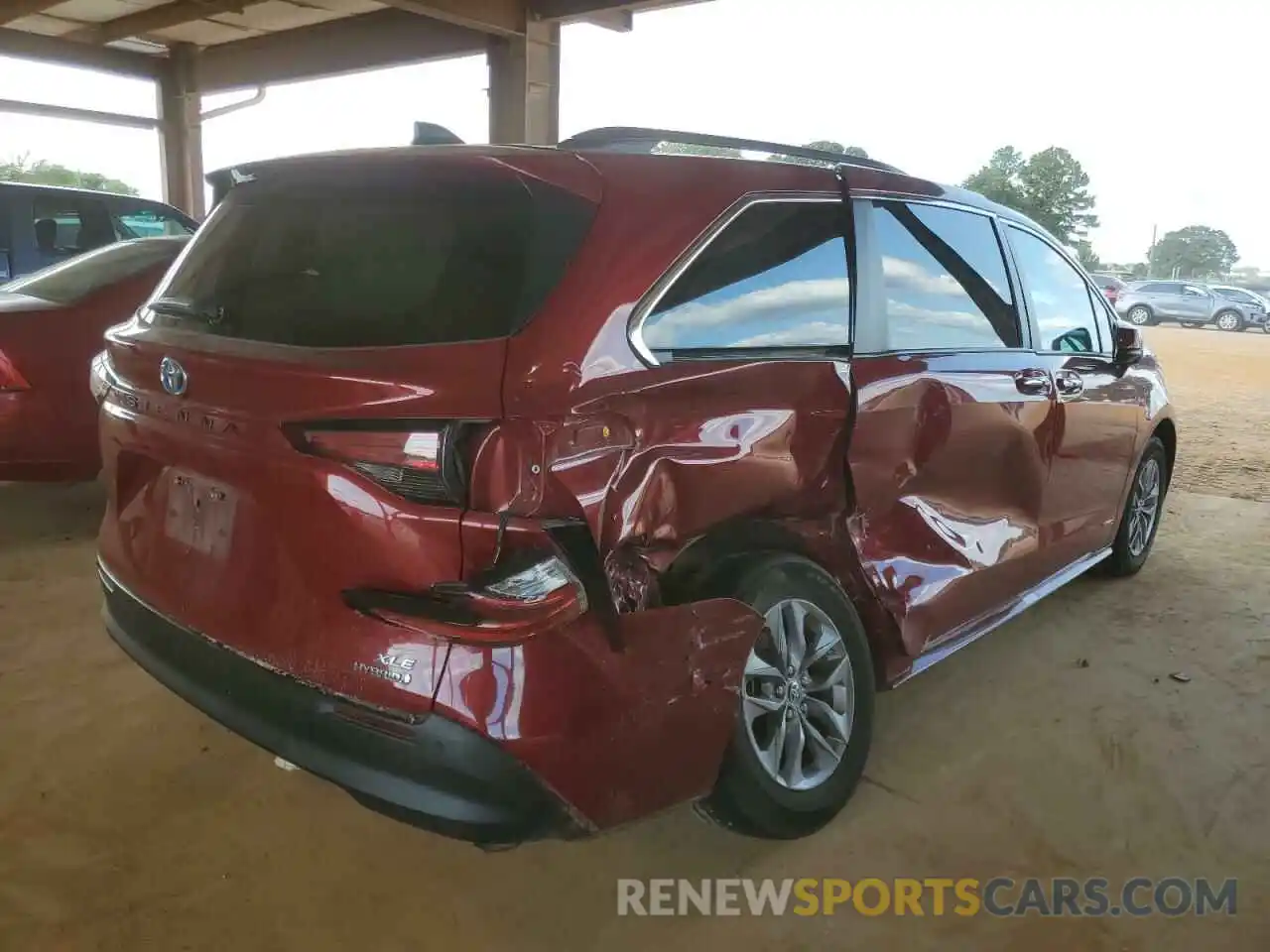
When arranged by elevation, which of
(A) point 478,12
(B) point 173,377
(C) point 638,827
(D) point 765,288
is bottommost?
(C) point 638,827

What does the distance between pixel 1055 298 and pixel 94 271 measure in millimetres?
4312

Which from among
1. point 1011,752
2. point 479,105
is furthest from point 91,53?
point 1011,752

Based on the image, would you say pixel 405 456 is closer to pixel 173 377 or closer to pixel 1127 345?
pixel 173 377

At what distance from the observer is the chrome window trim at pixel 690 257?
189 centimetres

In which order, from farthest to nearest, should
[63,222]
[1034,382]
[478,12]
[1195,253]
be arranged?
1. [1195,253]
2. [478,12]
3. [63,222]
4. [1034,382]

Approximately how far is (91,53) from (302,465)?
496 inches

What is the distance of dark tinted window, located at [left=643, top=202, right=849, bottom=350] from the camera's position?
2.02m

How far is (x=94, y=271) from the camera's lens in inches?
183

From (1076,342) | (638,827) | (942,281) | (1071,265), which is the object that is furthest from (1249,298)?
(638,827)

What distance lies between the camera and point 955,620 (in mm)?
2863

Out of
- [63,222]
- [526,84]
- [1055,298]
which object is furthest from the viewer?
[526,84]

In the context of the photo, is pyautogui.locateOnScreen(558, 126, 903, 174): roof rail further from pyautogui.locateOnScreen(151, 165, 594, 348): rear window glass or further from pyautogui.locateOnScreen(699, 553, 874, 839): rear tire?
pyautogui.locateOnScreen(699, 553, 874, 839): rear tire

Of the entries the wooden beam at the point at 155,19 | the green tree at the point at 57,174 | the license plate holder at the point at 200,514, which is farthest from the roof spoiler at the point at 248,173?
the green tree at the point at 57,174

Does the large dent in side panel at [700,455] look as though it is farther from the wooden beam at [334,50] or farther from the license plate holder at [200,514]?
the wooden beam at [334,50]
